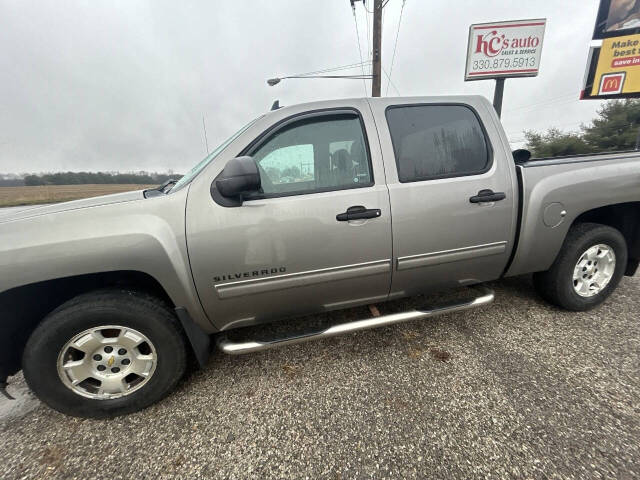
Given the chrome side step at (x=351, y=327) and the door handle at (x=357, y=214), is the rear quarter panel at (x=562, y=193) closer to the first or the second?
the chrome side step at (x=351, y=327)

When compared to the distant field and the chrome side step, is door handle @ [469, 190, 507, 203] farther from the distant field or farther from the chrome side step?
the distant field

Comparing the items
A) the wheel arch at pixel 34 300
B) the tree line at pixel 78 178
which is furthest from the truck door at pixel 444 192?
the tree line at pixel 78 178

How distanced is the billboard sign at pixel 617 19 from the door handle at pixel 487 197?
12.5 m

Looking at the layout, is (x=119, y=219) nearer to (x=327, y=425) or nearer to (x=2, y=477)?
(x=2, y=477)

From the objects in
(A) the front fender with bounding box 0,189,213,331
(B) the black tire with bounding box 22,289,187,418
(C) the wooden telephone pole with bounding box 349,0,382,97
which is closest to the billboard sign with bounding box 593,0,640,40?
(C) the wooden telephone pole with bounding box 349,0,382,97

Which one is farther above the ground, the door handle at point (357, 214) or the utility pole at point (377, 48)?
the utility pole at point (377, 48)

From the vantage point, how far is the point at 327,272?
1.81 m

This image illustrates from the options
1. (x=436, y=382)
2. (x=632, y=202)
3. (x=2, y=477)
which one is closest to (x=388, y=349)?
(x=436, y=382)

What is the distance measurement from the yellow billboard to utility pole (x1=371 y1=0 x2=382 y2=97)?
768 cm

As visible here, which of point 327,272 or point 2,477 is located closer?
point 2,477

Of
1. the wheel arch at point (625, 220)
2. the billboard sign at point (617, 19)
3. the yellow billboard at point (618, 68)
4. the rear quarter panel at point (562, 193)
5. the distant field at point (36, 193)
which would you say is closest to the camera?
the rear quarter panel at point (562, 193)

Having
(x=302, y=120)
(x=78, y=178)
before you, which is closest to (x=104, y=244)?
(x=302, y=120)

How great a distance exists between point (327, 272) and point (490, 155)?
4.96 feet

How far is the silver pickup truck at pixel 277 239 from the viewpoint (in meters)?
1.55
